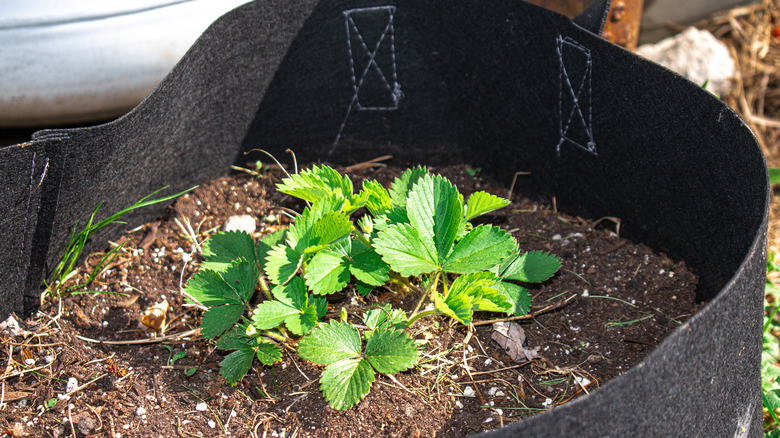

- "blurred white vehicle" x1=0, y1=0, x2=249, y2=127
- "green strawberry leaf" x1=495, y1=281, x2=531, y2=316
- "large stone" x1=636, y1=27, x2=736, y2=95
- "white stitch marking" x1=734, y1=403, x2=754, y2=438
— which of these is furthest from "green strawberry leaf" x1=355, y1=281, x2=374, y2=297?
"large stone" x1=636, y1=27, x2=736, y2=95

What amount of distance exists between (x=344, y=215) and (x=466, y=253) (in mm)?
186

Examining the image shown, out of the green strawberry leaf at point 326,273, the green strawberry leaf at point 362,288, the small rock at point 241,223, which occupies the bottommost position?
the small rock at point 241,223

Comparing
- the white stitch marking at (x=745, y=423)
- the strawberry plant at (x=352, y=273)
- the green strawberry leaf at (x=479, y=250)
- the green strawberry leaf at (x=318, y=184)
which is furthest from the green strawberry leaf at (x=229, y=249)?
the white stitch marking at (x=745, y=423)

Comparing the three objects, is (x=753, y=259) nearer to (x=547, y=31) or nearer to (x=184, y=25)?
(x=547, y=31)

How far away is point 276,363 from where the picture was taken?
1050 mm

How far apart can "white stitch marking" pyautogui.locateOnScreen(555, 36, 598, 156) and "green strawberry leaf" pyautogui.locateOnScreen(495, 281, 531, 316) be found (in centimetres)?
37

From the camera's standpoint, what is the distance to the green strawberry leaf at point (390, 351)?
90cm

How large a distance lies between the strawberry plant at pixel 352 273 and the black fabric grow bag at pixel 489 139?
262 mm

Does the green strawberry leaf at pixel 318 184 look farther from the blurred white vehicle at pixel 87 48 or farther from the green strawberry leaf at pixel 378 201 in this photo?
the blurred white vehicle at pixel 87 48

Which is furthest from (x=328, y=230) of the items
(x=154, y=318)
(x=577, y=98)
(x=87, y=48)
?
(x=87, y=48)

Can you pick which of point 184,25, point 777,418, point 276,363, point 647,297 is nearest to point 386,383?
point 276,363

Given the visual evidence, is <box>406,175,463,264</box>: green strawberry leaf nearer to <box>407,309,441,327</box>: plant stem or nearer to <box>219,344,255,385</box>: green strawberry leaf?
<box>407,309,441,327</box>: plant stem

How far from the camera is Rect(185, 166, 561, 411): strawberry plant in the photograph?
924 millimetres

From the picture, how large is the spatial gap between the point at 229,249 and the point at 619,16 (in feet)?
3.61
